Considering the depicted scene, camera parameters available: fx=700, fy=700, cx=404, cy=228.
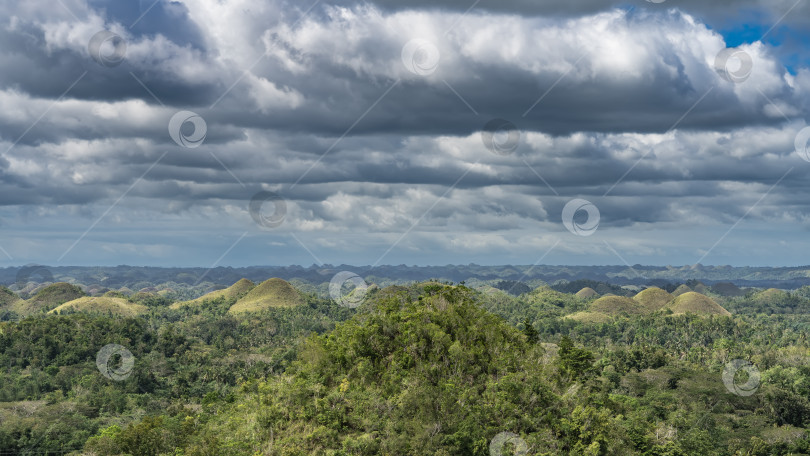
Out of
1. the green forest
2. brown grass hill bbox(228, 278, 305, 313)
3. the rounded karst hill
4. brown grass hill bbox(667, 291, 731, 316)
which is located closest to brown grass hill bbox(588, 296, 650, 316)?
the rounded karst hill

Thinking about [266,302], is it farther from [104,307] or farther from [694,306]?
[694,306]

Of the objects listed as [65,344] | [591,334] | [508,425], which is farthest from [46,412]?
[591,334]

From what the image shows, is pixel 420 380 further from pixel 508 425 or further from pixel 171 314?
pixel 171 314

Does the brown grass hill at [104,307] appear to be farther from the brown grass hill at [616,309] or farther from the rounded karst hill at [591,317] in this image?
the brown grass hill at [616,309]

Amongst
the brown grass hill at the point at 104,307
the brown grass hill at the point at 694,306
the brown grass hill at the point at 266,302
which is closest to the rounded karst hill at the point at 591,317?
the brown grass hill at the point at 694,306

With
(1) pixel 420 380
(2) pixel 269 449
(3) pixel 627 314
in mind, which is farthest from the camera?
(3) pixel 627 314

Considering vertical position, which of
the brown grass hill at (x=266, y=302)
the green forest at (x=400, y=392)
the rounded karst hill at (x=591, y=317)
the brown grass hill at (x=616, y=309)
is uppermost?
the brown grass hill at (x=266, y=302)

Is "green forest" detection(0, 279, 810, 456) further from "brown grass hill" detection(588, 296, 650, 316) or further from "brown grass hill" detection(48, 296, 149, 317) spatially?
"brown grass hill" detection(588, 296, 650, 316)

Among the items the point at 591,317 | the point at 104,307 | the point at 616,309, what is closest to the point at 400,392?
the point at 591,317
